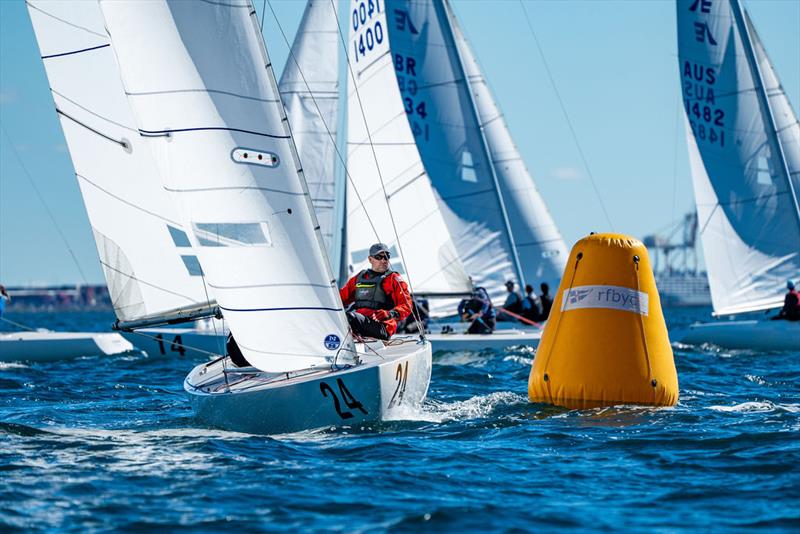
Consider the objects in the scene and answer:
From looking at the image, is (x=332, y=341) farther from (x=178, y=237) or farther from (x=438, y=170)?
(x=438, y=170)

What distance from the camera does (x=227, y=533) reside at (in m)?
5.30

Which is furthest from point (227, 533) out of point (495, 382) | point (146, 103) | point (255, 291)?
point (495, 382)

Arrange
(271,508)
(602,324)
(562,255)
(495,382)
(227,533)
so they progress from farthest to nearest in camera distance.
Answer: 1. (562,255)
2. (495,382)
3. (602,324)
4. (271,508)
5. (227,533)

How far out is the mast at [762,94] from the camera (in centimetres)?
2208

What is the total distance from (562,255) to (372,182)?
5779 mm

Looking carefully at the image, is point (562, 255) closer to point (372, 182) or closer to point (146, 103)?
point (372, 182)

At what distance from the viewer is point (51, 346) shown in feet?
59.0

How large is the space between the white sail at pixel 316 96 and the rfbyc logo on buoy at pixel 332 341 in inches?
538

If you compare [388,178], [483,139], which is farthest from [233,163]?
[483,139]

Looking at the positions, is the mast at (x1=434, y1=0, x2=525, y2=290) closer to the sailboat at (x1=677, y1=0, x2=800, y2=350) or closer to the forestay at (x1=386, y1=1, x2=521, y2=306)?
the forestay at (x1=386, y1=1, x2=521, y2=306)

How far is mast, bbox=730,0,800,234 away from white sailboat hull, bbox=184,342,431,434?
51.2 ft

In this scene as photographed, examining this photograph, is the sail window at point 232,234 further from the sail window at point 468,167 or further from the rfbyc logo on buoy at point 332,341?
the sail window at point 468,167

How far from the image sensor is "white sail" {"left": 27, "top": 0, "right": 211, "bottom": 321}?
10023mm

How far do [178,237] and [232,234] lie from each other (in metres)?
2.06
